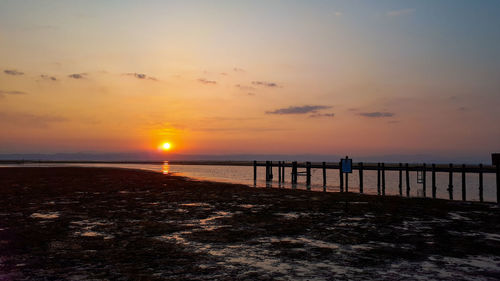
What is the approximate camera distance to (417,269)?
25.3 feet

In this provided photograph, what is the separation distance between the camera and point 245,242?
1041cm

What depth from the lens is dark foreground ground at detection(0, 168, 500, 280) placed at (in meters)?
7.49

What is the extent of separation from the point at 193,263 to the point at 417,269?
4.85m

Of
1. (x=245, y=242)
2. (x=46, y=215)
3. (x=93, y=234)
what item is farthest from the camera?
(x=46, y=215)

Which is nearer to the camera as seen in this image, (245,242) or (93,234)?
(245,242)

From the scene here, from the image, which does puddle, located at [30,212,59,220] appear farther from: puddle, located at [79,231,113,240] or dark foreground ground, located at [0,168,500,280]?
puddle, located at [79,231,113,240]

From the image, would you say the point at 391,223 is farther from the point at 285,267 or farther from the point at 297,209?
the point at 285,267

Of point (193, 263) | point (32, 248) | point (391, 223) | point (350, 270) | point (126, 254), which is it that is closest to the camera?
point (350, 270)

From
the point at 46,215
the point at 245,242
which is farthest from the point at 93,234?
the point at 46,215

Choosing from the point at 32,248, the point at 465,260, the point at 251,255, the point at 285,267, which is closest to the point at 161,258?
the point at 251,255

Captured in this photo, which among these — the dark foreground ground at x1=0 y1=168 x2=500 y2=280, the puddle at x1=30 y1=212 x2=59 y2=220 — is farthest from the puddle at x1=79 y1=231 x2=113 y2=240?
the puddle at x1=30 y1=212 x2=59 y2=220

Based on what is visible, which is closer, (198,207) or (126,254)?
(126,254)

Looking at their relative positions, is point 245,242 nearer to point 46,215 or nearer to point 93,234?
point 93,234

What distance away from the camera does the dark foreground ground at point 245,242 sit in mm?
7488
